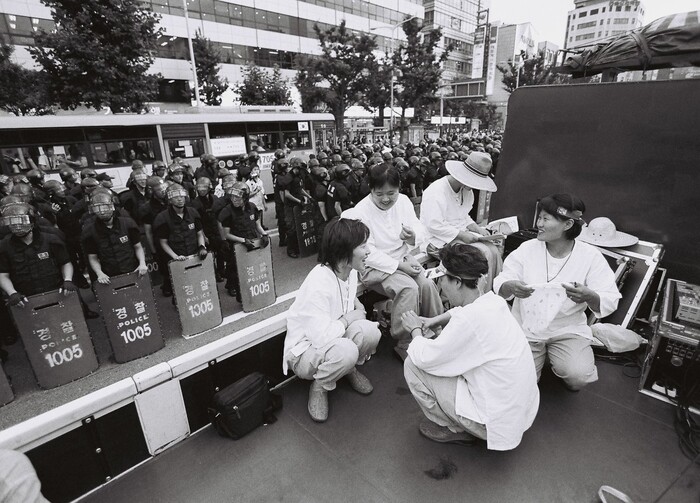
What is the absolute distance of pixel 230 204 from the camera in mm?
5453

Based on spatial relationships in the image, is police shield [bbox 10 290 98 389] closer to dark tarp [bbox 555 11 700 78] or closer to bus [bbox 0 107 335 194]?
bus [bbox 0 107 335 194]

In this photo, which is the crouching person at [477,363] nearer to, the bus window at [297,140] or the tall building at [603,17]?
the bus window at [297,140]

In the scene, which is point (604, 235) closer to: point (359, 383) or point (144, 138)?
point (359, 383)

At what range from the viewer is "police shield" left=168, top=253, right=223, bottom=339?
4.41 m

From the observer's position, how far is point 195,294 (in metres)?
4.58

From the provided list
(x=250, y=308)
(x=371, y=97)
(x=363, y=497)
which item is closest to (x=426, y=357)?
(x=363, y=497)

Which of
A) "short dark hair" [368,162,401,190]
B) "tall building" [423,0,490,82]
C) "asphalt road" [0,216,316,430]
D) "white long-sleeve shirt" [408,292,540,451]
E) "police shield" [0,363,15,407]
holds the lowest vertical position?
"asphalt road" [0,216,316,430]

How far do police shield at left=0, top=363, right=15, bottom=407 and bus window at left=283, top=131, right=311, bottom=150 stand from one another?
11.3 metres

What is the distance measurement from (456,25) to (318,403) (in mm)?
70619

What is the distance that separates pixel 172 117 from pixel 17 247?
794 centimetres

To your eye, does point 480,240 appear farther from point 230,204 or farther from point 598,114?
point 230,204

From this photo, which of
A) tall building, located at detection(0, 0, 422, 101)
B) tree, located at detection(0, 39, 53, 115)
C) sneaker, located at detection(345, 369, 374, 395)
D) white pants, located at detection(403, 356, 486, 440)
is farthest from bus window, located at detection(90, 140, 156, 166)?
tall building, located at detection(0, 0, 422, 101)

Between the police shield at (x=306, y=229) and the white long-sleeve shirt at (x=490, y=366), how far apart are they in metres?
5.17

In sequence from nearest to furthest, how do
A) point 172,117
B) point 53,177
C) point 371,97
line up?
point 53,177, point 172,117, point 371,97
